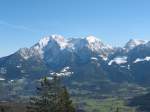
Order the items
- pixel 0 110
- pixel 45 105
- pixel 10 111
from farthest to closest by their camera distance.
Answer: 1. pixel 10 111
2. pixel 0 110
3. pixel 45 105

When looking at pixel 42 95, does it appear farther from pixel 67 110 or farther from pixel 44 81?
pixel 67 110

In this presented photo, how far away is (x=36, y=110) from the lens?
64.4 metres

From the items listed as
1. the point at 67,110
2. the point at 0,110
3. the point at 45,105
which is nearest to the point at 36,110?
the point at 45,105

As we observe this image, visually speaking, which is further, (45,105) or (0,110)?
(0,110)

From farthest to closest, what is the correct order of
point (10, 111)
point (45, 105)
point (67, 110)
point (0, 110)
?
point (10, 111) → point (0, 110) → point (67, 110) → point (45, 105)

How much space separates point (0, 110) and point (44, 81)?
274 feet

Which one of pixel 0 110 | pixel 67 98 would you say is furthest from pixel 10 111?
pixel 67 98

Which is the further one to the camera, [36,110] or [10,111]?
[10,111]

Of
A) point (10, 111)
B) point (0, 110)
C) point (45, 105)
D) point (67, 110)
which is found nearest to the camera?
point (45, 105)

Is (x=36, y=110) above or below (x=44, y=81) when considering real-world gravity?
below

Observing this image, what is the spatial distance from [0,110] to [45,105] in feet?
274

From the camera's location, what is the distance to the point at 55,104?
209 feet

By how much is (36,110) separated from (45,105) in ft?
7.56

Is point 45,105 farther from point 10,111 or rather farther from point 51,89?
point 10,111
